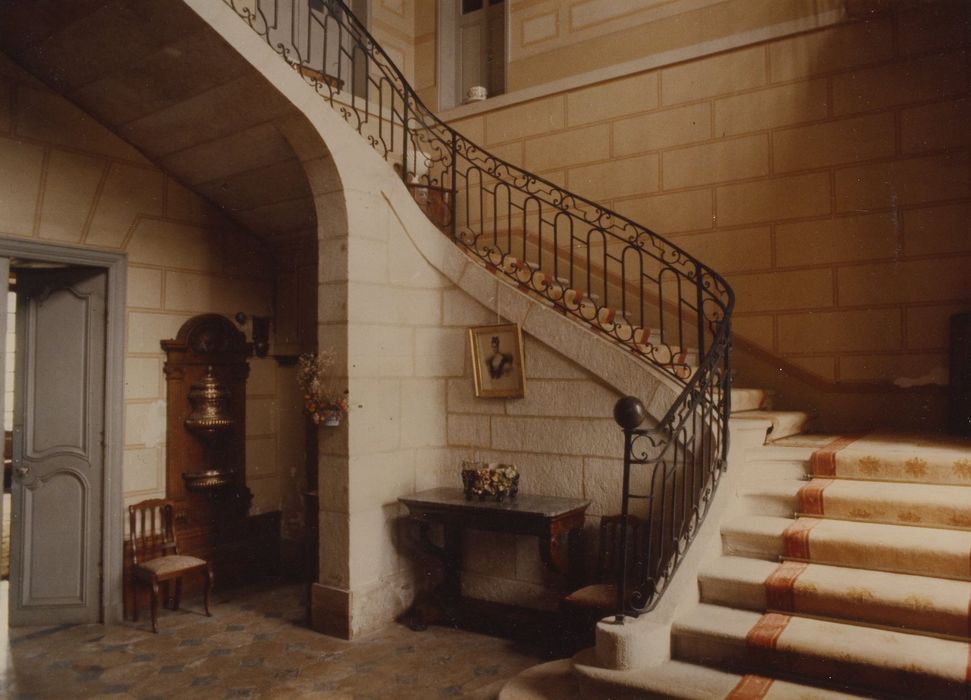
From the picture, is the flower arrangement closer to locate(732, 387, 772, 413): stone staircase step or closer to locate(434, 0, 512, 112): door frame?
locate(732, 387, 772, 413): stone staircase step

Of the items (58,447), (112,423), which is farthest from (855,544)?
(58,447)

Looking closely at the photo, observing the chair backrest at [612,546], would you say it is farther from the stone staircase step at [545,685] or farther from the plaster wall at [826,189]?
the plaster wall at [826,189]

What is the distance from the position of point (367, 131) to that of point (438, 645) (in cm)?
439

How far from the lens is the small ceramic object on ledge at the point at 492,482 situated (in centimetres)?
456

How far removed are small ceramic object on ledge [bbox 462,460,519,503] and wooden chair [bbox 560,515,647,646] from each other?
597 millimetres

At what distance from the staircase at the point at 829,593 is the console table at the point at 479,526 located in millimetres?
805

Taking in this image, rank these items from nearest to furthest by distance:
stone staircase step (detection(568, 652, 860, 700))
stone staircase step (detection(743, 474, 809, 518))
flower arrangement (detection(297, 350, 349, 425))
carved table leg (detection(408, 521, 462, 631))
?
stone staircase step (detection(568, 652, 860, 700)) → stone staircase step (detection(743, 474, 809, 518)) → flower arrangement (detection(297, 350, 349, 425)) → carved table leg (detection(408, 521, 462, 631))

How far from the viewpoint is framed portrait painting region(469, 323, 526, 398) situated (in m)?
4.86

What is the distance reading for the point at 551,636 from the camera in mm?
4582

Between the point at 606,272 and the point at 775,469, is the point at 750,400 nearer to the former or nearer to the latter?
the point at 775,469

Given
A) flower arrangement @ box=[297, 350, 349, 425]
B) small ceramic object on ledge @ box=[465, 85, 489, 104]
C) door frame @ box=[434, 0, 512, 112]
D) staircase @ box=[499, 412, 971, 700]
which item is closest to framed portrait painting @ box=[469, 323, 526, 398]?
flower arrangement @ box=[297, 350, 349, 425]

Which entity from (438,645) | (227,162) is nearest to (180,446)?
(227,162)

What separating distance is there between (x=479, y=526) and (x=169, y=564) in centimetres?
221

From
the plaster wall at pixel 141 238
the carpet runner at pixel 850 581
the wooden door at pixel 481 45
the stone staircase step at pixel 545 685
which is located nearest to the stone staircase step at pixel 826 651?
the carpet runner at pixel 850 581
